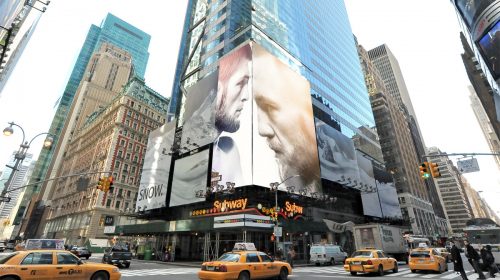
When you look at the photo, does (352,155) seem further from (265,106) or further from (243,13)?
(243,13)

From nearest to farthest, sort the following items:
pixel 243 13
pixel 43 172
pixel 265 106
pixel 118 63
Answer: pixel 265 106 < pixel 243 13 < pixel 43 172 < pixel 118 63

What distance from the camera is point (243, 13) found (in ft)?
191

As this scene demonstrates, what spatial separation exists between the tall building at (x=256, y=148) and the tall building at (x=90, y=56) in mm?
92563

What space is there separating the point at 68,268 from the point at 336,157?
162ft

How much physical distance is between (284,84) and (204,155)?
18.8m

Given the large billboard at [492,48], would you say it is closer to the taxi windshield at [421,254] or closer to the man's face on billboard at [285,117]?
the taxi windshield at [421,254]

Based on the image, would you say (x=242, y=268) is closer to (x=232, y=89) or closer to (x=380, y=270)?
(x=380, y=270)

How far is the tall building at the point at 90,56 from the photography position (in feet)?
394

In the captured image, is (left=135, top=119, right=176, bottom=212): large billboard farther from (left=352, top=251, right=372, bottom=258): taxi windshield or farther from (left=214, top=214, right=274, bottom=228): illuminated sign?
(left=352, top=251, right=372, bottom=258): taxi windshield

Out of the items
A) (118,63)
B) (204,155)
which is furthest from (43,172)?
(204,155)

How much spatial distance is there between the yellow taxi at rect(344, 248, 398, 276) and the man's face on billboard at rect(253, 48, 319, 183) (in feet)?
68.7

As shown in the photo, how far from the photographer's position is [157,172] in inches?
1997

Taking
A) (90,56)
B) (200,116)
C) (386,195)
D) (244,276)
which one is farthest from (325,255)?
(90,56)

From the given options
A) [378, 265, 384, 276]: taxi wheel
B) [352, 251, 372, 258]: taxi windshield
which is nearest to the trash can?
[352, 251, 372, 258]: taxi windshield
